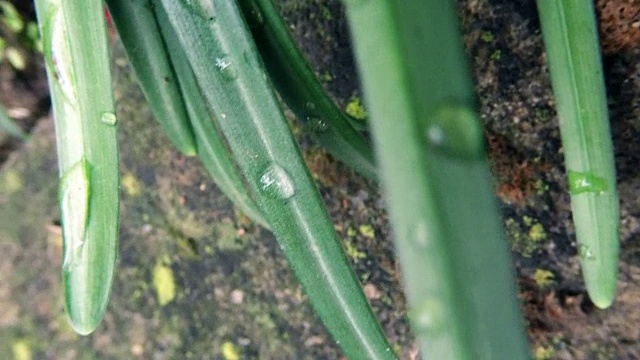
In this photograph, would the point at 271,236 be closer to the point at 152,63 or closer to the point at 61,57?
the point at 152,63

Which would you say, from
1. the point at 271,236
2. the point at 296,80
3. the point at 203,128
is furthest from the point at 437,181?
the point at 271,236

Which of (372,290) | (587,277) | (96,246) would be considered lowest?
(372,290)

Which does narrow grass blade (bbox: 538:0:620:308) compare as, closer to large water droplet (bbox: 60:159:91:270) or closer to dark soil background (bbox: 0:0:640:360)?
dark soil background (bbox: 0:0:640:360)

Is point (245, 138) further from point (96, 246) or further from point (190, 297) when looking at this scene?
point (190, 297)


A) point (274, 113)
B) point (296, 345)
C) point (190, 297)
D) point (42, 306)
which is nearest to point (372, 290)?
point (296, 345)

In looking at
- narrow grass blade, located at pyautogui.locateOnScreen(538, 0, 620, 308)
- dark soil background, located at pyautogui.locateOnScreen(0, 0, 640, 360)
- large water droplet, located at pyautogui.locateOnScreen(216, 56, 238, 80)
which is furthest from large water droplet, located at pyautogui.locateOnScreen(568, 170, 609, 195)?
large water droplet, located at pyautogui.locateOnScreen(216, 56, 238, 80)
